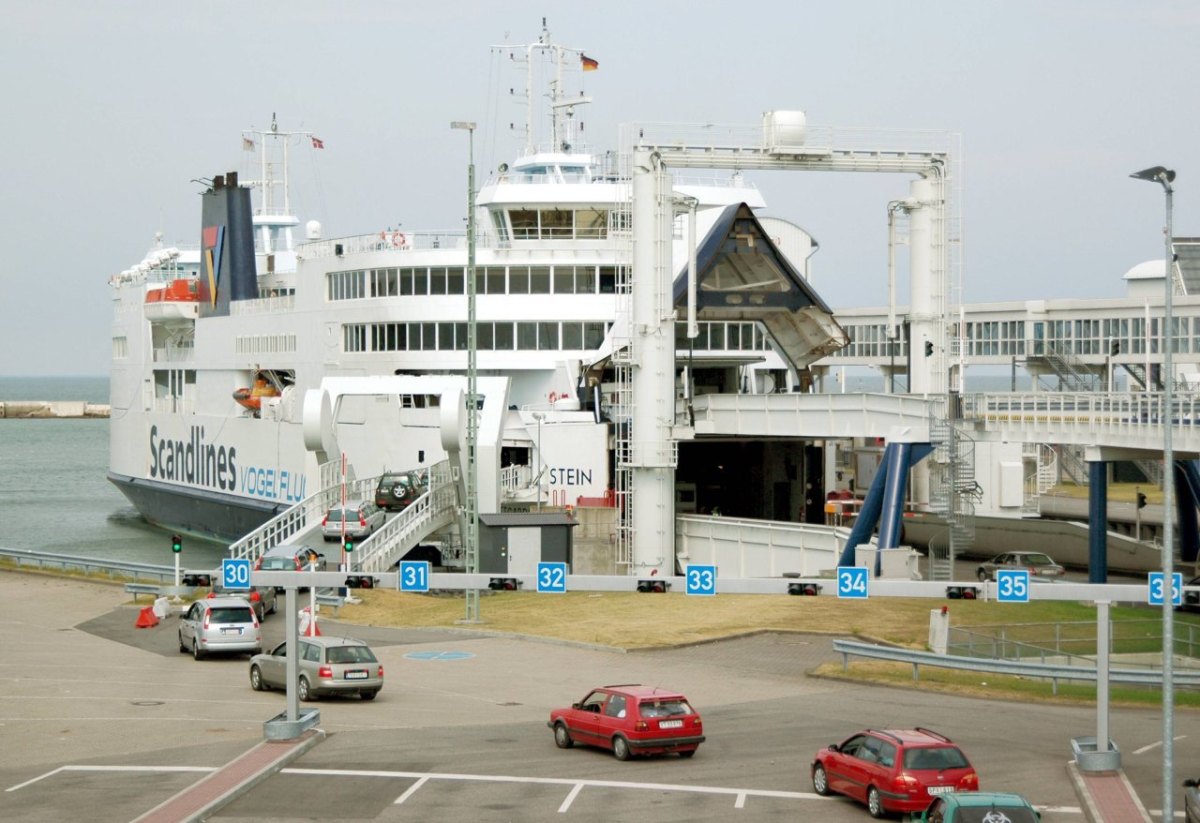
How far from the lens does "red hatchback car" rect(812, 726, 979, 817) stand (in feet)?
64.5

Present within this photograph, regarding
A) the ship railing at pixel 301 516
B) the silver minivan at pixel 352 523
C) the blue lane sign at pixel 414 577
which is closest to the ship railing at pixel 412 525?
the silver minivan at pixel 352 523

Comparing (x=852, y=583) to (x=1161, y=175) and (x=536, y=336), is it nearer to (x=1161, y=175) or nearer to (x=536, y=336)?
(x=1161, y=175)

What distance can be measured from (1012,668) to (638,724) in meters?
9.26

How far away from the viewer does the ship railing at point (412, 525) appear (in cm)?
4553

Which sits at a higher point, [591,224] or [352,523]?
[591,224]

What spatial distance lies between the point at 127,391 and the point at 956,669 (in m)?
65.2

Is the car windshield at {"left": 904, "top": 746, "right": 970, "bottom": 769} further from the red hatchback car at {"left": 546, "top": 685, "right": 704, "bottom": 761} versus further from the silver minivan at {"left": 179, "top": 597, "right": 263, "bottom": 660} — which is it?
the silver minivan at {"left": 179, "top": 597, "right": 263, "bottom": 660}

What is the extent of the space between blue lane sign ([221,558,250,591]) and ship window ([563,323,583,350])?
→ 32.6 m

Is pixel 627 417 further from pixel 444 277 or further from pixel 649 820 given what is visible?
pixel 649 820

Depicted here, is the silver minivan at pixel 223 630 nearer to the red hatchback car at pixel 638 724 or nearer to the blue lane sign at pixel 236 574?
the blue lane sign at pixel 236 574

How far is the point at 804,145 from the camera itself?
46.1 metres

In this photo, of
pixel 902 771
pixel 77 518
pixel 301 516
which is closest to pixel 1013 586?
pixel 902 771

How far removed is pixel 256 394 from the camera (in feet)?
230

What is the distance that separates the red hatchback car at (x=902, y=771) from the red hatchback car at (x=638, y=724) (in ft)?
9.78
